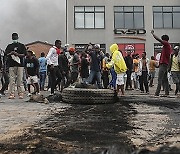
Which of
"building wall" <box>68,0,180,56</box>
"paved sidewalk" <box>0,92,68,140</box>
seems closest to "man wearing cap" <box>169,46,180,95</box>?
"paved sidewalk" <box>0,92,68,140</box>

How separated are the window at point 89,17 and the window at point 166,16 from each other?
578cm

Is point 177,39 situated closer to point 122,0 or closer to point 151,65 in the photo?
point 122,0

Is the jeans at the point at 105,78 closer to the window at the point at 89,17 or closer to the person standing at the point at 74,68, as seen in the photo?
the person standing at the point at 74,68

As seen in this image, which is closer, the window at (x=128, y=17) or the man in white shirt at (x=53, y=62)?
the man in white shirt at (x=53, y=62)

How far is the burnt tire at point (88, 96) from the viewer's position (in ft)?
27.9

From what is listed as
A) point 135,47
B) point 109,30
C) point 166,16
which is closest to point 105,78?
point 135,47

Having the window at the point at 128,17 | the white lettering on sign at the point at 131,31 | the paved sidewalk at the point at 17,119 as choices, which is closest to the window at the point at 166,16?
the window at the point at 128,17

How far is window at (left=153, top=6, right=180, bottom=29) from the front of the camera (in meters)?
42.6

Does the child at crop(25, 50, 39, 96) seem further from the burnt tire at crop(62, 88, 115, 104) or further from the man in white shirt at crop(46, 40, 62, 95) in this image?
the burnt tire at crop(62, 88, 115, 104)

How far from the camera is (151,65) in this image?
742 inches

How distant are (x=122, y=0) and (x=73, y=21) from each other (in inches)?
231

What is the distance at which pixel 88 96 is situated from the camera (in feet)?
27.9

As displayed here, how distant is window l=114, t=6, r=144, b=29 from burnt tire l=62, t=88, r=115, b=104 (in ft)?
111

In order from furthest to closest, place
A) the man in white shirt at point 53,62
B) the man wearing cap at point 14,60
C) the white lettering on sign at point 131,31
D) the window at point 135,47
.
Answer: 1. the white lettering on sign at point 131,31
2. the window at point 135,47
3. the man in white shirt at point 53,62
4. the man wearing cap at point 14,60
